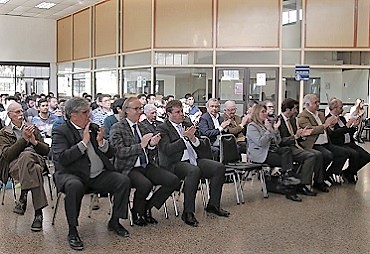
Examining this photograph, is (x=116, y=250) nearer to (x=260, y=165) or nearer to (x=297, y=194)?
(x=260, y=165)

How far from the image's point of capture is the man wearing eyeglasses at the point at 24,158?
183 inches

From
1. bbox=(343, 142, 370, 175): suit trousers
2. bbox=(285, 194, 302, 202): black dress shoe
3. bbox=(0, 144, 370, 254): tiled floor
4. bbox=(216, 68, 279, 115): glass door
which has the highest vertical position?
bbox=(216, 68, 279, 115): glass door

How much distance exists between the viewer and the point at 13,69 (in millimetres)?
18891

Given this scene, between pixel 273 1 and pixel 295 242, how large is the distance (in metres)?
9.87

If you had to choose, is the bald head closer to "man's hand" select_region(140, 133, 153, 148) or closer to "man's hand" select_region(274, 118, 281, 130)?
"man's hand" select_region(140, 133, 153, 148)

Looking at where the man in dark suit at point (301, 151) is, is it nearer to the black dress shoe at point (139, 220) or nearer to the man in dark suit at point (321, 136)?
the man in dark suit at point (321, 136)

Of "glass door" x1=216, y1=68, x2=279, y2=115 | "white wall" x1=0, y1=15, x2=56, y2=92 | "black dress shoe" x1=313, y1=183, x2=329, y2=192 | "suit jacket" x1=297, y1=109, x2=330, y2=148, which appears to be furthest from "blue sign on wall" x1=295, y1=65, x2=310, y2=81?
"white wall" x1=0, y1=15, x2=56, y2=92

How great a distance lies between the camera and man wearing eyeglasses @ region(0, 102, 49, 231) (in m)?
4.65

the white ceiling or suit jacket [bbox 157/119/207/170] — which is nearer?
suit jacket [bbox 157/119/207/170]

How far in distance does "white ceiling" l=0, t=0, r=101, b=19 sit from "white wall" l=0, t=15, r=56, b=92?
37 cm

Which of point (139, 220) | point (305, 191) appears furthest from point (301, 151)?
point (139, 220)

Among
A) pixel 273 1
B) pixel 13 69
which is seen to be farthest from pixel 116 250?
pixel 13 69

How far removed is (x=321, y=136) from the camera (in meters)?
6.98

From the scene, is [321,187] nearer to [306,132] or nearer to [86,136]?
[306,132]
